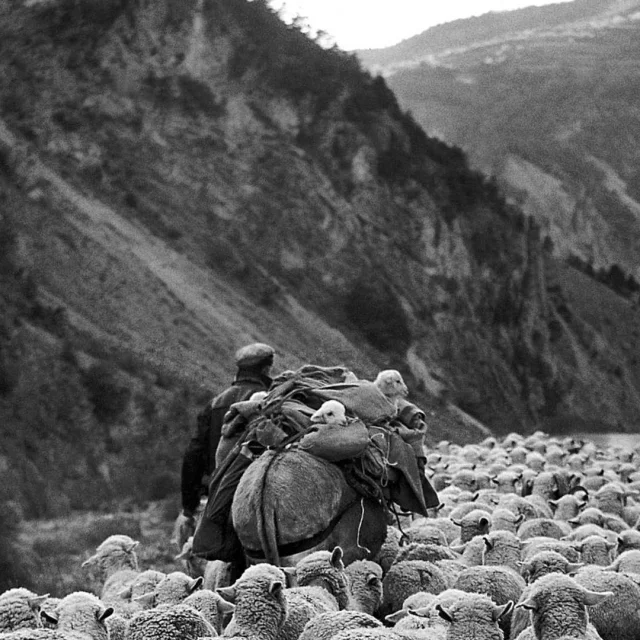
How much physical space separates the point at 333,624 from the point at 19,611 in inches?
61.4

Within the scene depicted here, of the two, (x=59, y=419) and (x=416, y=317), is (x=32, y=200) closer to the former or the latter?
(x=59, y=419)

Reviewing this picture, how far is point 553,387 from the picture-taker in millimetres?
41438

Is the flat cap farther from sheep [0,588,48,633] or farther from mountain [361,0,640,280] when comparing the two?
mountain [361,0,640,280]

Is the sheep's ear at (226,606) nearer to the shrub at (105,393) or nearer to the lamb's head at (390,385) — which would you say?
the lamb's head at (390,385)

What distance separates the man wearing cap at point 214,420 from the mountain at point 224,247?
9.61m

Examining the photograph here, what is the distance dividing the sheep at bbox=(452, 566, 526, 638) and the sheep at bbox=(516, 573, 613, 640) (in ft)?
4.08

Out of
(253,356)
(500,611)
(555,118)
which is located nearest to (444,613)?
(500,611)

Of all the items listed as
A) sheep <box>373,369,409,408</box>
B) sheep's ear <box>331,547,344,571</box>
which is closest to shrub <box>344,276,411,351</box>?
sheep <box>373,369,409,408</box>

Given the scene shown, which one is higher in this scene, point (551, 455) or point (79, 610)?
point (79, 610)

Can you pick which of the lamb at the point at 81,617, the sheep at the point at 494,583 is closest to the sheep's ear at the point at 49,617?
the lamb at the point at 81,617

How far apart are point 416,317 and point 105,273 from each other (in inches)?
428

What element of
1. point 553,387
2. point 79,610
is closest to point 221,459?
point 79,610

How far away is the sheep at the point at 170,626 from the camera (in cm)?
562

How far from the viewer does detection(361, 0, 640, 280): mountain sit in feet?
265
